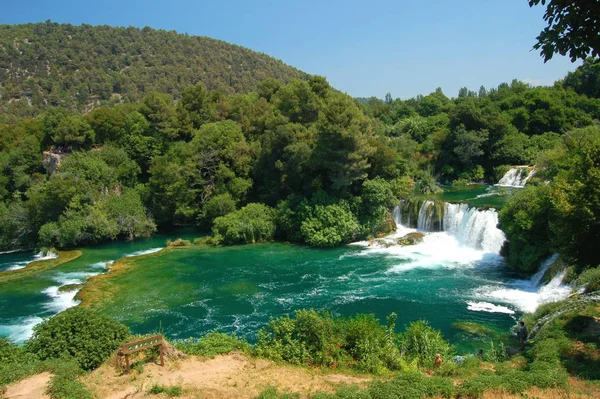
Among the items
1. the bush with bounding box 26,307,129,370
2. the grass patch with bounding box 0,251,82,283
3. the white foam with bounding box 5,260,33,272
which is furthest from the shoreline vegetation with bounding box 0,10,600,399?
the white foam with bounding box 5,260,33,272

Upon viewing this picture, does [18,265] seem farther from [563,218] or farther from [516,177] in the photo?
[516,177]

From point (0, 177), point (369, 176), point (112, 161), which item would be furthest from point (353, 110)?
point (0, 177)

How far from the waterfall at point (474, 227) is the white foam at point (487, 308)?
8.12 metres

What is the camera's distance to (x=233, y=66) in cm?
10575

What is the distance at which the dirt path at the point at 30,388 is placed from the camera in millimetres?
9492

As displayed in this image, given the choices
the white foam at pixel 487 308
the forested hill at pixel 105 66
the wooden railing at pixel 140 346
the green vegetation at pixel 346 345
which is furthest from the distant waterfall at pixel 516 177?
the forested hill at pixel 105 66

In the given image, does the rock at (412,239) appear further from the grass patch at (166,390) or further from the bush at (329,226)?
the grass patch at (166,390)

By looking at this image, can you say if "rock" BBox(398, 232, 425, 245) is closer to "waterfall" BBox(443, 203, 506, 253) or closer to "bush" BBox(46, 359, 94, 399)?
"waterfall" BBox(443, 203, 506, 253)

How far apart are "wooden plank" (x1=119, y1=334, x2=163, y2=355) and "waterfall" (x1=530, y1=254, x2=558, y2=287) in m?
16.7

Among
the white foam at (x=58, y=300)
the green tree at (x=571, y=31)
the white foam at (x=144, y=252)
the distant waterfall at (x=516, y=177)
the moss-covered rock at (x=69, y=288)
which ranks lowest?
the white foam at (x=58, y=300)

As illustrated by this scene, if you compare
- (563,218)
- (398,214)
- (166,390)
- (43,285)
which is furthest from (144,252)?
(563,218)

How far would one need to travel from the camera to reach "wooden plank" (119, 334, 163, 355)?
10833mm

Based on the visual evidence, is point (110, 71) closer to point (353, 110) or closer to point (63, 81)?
point (63, 81)

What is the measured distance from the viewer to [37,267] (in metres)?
26.3
